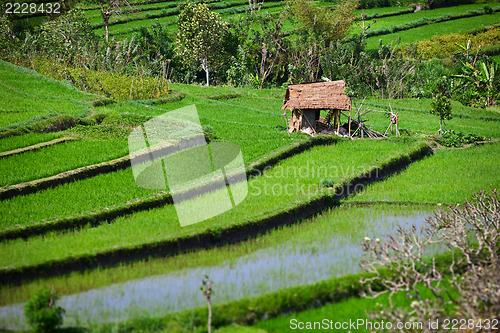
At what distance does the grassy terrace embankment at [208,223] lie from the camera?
6590 millimetres

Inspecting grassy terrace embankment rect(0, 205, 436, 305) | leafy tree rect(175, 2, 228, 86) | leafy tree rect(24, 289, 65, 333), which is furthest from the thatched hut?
leafy tree rect(175, 2, 228, 86)

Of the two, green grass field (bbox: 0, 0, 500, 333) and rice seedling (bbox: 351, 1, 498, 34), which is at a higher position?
rice seedling (bbox: 351, 1, 498, 34)

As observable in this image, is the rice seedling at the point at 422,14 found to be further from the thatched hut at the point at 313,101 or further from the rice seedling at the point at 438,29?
the thatched hut at the point at 313,101

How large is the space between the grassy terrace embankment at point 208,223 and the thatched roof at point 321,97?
1.82 metres

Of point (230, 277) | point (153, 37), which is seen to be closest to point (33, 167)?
point (230, 277)

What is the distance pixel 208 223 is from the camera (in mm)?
7961

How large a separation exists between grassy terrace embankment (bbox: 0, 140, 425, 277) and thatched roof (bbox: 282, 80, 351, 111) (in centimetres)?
182

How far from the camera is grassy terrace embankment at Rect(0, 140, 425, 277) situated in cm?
659

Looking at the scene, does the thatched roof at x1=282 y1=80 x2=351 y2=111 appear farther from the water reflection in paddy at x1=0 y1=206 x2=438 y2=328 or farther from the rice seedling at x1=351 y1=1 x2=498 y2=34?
the rice seedling at x1=351 y1=1 x2=498 y2=34

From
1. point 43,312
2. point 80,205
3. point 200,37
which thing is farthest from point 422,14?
point 43,312

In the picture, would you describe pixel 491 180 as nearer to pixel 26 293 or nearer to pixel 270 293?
pixel 270 293

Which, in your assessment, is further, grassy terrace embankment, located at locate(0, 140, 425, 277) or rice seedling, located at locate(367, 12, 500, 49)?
rice seedling, located at locate(367, 12, 500, 49)

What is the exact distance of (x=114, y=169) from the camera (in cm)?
1038

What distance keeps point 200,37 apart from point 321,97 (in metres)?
11.9
